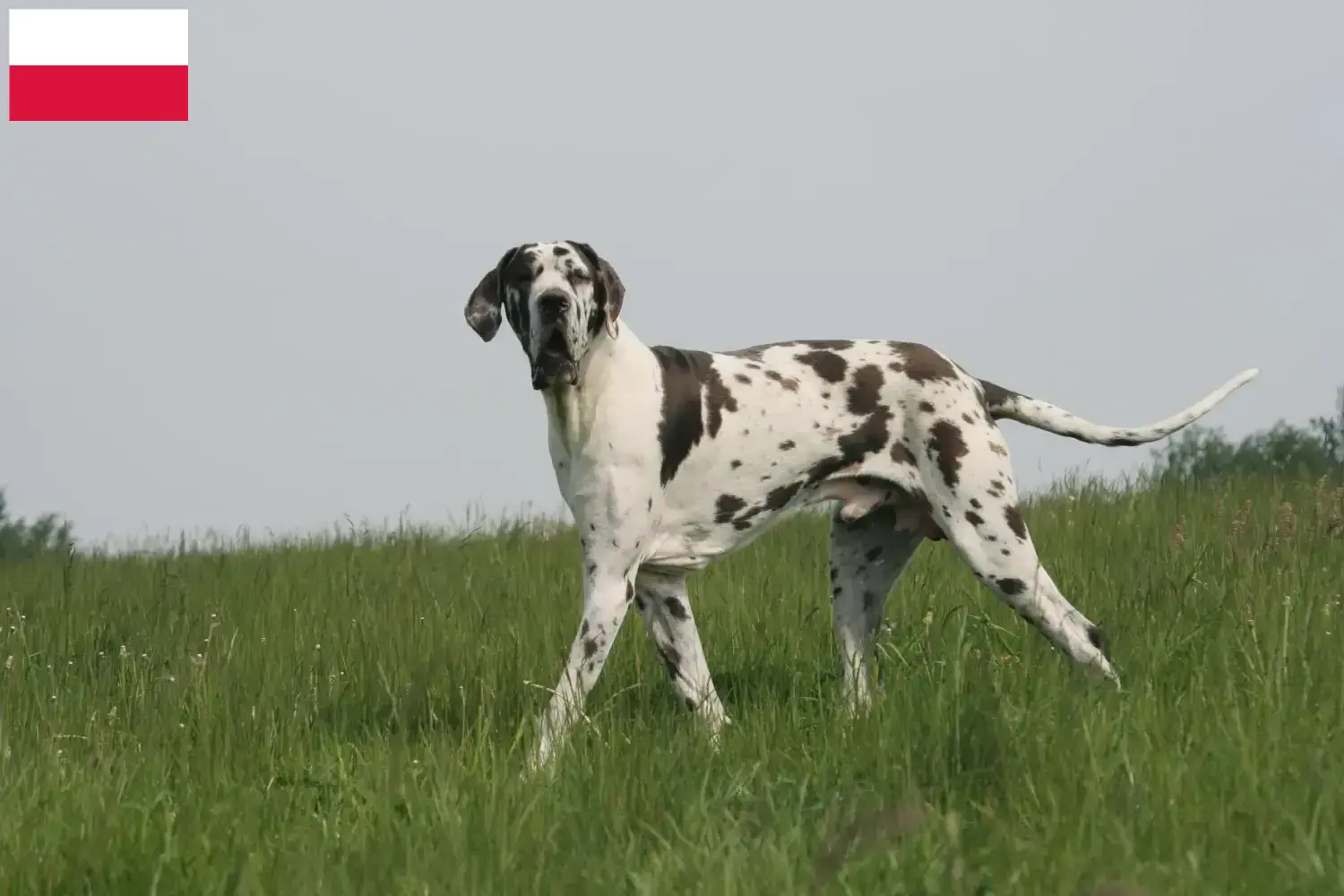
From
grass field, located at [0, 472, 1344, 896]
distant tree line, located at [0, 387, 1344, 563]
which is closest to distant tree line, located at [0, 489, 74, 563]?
distant tree line, located at [0, 387, 1344, 563]

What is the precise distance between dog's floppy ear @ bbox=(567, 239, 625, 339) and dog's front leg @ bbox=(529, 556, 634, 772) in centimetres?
96

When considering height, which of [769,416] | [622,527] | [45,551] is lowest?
[45,551]

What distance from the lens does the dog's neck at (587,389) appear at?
5.66 m

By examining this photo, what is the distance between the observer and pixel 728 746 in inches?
196

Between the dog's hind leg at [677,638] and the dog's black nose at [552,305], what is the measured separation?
3.94 feet

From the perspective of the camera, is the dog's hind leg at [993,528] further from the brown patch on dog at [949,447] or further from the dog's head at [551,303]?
the dog's head at [551,303]

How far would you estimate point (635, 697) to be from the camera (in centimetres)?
657

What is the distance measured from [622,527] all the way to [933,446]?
4.71 ft

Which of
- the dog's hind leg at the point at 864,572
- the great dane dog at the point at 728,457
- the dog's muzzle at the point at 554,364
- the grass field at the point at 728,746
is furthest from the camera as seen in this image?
the dog's hind leg at the point at 864,572

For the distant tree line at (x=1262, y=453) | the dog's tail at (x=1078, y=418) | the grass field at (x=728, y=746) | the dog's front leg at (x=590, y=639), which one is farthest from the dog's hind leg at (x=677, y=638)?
the distant tree line at (x=1262, y=453)

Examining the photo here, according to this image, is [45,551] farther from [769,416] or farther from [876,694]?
[876,694]

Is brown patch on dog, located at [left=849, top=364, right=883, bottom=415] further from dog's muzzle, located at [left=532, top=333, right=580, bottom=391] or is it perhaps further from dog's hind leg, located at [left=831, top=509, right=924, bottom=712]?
dog's muzzle, located at [left=532, top=333, right=580, bottom=391]

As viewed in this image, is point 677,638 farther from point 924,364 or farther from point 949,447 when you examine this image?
point 924,364

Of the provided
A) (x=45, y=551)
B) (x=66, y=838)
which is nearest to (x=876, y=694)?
(x=66, y=838)
